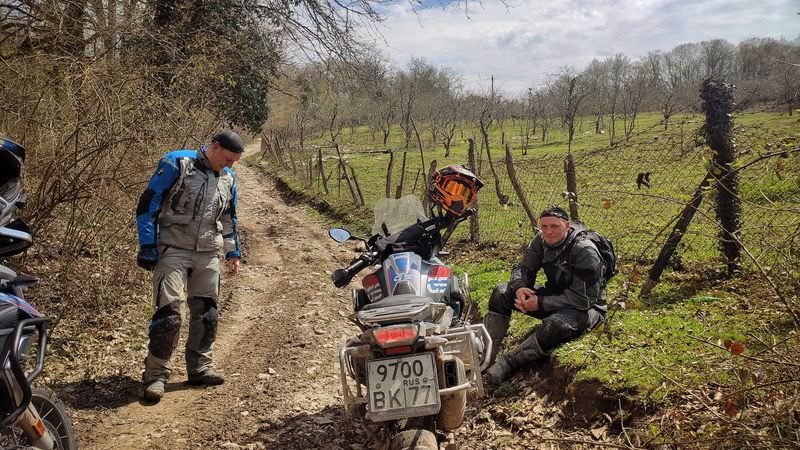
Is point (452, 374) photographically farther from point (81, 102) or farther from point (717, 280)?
point (81, 102)

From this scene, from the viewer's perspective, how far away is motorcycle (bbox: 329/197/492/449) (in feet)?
9.43

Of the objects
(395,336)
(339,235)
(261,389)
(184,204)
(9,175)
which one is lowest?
(261,389)

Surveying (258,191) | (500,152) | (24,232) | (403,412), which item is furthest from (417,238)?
(500,152)

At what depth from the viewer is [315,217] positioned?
14.9m

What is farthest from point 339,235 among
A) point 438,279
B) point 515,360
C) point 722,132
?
point 722,132

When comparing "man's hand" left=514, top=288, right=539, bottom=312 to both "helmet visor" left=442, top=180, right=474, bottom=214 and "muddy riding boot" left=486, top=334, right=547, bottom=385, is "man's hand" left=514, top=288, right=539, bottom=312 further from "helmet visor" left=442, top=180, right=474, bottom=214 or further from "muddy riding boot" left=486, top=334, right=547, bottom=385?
"helmet visor" left=442, top=180, right=474, bottom=214

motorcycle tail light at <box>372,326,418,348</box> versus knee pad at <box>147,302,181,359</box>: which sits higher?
motorcycle tail light at <box>372,326,418,348</box>

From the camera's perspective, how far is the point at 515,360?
470cm

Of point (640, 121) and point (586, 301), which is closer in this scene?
point (586, 301)

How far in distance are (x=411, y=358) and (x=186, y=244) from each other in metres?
2.67

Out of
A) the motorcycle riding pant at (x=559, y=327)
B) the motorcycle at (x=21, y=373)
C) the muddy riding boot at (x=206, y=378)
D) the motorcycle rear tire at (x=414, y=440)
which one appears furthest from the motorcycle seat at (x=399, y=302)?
the muddy riding boot at (x=206, y=378)

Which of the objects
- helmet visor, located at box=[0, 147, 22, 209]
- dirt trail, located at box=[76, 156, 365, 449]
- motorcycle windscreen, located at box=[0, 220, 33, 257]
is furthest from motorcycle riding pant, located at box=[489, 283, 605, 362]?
helmet visor, located at box=[0, 147, 22, 209]

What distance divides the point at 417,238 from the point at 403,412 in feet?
5.50

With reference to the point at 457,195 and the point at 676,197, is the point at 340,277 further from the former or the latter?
the point at 676,197
